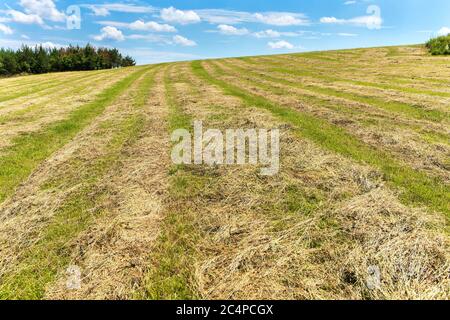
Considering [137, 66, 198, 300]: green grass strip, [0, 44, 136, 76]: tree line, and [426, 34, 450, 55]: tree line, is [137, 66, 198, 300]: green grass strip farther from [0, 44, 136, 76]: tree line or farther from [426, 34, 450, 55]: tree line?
[0, 44, 136, 76]: tree line

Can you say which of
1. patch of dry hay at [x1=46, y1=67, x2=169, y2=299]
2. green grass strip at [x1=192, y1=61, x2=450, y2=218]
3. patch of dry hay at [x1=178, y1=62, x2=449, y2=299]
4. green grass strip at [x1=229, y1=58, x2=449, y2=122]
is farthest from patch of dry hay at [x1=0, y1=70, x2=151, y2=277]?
green grass strip at [x1=229, y1=58, x2=449, y2=122]

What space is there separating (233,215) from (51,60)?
72607 millimetres

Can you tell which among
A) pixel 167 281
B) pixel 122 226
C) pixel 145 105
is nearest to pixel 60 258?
pixel 122 226

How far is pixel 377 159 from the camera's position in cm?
721

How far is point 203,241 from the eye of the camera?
4.48 meters

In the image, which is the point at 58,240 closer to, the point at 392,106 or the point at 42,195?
the point at 42,195

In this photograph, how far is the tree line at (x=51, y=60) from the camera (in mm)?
61375

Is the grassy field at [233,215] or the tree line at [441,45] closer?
Answer: the grassy field at [233,215]

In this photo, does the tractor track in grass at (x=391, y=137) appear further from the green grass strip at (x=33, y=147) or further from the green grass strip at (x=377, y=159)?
the green grass strip at (x=33, y=147)

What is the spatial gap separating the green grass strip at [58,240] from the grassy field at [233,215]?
0.07ft

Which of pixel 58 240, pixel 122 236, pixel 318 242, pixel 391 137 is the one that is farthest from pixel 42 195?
pixel 391 137

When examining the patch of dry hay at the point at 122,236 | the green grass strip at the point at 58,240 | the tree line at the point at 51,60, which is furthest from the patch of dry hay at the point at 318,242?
the tree line at the point at 51,60

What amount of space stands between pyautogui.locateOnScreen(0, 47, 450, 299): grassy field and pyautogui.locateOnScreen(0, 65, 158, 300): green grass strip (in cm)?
2

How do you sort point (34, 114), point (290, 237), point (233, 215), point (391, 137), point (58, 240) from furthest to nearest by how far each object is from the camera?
point (34, 114), point (391, 137), point (233, 215), point (58, 240), point (290, 237)
